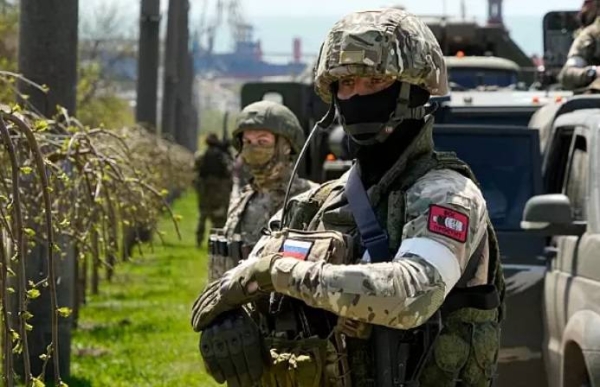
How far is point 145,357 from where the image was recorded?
12016 millimetres

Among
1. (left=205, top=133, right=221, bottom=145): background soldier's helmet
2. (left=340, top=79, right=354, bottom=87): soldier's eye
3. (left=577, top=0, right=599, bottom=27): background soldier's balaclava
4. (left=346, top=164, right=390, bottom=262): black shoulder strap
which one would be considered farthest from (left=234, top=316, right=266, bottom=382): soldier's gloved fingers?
(left=205, top=133, right=221, bottom=145): background soldier's helmet

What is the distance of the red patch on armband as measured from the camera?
4.16m

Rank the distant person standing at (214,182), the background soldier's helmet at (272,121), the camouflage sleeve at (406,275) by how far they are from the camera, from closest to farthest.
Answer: the camouflage sleeve at (406,275), the background soldier's helmet at (272,121), the distant person standing at (214,182)

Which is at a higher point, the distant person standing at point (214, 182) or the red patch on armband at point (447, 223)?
the red patch on armband at point (447, 223)

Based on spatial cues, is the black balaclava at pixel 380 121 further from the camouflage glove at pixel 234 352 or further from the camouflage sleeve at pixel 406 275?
the camouflage glove at pixel 234 352

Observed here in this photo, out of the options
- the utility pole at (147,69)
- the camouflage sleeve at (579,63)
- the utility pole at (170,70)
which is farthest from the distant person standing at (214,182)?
the camouflage sleeve at (579,63)

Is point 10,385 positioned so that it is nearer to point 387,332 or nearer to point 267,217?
point 387,332

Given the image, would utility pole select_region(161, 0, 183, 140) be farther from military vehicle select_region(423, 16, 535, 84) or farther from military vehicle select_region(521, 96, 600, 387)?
military vehicle select_region(521, 96, 600, 387)

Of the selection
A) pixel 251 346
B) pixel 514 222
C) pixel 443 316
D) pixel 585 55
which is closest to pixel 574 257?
pixel 514 222

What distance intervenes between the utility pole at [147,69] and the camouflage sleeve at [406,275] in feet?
65.1

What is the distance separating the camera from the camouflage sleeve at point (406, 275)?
4.05 meters

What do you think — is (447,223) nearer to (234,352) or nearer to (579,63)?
(234,352)

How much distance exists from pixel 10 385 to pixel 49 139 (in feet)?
13.0

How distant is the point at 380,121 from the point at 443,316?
57 cm
